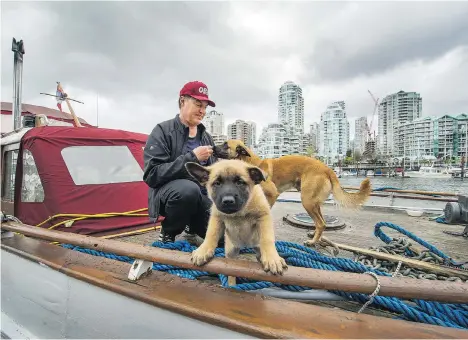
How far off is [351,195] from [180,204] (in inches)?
114

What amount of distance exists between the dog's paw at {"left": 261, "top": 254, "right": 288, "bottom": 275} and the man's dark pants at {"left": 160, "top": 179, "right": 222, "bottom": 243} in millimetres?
1344

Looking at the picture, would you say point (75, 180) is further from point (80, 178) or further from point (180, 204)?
point (180, 204)

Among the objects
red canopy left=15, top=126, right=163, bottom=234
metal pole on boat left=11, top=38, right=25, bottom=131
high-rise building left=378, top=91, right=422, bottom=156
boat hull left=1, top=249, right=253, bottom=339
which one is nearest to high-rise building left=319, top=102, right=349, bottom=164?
high-rise building left=378, top=91, right=422, bottom=156

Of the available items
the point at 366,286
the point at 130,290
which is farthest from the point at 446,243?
the point at 130,290

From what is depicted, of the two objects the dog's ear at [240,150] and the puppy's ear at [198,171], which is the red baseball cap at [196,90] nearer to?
the dog's ear at [240,150]

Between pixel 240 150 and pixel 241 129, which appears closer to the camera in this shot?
pixel 240 150

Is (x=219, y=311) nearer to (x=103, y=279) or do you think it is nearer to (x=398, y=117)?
(x=103, y=279)

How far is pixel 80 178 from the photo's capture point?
3998 mm

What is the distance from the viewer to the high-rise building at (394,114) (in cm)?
13262

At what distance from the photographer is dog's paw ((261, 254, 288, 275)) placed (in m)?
1.48

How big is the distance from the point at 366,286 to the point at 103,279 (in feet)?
5.34

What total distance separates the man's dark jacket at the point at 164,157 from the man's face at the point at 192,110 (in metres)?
0.10

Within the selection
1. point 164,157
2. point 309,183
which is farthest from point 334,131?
point 164,157

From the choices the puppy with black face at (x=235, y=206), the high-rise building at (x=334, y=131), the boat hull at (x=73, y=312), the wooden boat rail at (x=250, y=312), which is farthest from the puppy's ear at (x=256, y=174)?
the high-rise building at (x=334, y=131)
